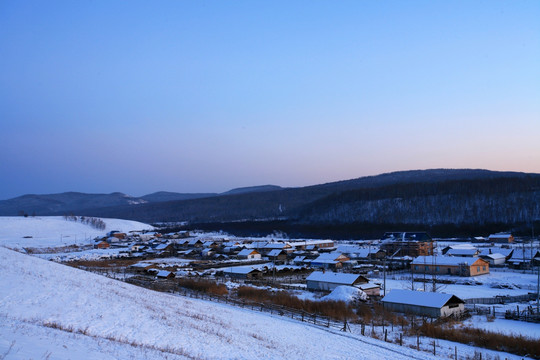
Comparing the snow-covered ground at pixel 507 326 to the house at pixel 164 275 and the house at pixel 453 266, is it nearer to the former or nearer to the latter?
the house at pixel 453 266

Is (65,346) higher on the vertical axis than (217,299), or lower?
higher

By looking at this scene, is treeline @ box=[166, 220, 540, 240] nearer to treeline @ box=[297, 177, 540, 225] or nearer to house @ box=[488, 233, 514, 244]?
treeline @ box=[297, 177, 540, 225]

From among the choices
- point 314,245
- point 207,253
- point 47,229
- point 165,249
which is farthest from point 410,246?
point 47,229

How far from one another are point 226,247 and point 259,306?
39.8m

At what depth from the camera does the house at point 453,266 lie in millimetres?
37875

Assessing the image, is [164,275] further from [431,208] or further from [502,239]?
[431,208]

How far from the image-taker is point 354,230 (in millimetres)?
98125

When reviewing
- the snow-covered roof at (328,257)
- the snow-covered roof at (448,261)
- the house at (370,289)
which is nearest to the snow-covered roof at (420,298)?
the house at (370,289)

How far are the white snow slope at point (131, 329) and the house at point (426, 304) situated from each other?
6.70 m

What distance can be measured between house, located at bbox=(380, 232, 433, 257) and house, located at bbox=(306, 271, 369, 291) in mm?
22186

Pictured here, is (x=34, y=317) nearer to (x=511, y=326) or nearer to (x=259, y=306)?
(x=259, y=306)

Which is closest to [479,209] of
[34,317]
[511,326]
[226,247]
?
[226,247]

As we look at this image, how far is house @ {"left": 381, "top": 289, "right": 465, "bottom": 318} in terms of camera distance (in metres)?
21.4

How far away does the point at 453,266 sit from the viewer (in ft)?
127
